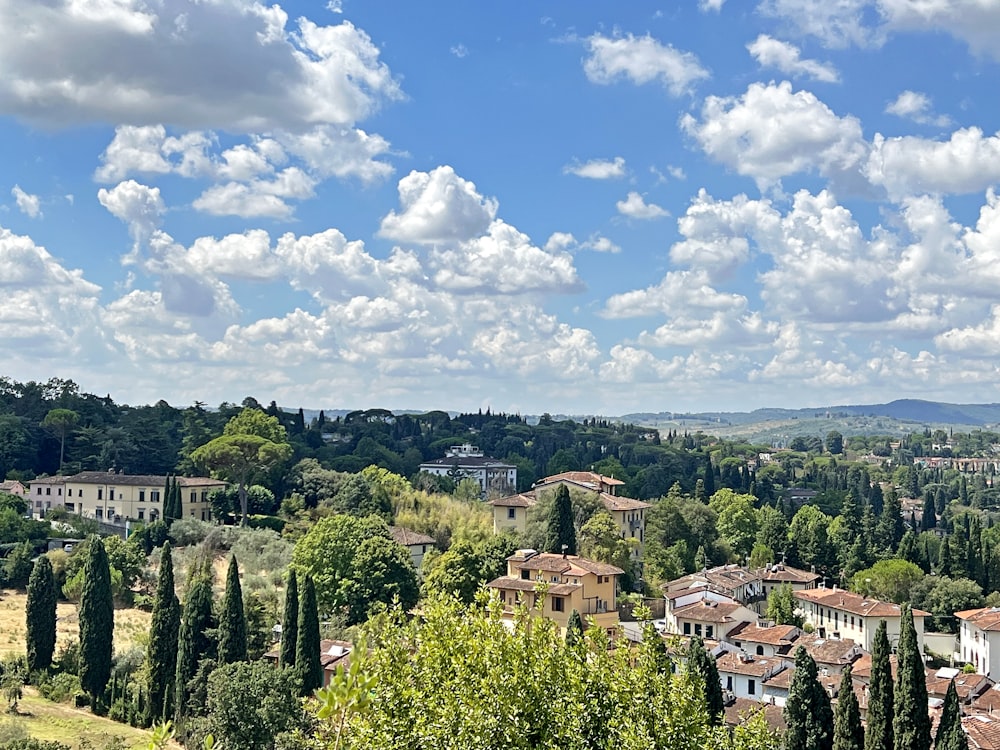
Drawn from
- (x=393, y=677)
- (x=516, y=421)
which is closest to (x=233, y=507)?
(x=393, y=677)

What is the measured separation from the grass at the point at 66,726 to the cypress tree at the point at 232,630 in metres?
3.94

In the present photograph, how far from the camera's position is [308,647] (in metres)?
38.5

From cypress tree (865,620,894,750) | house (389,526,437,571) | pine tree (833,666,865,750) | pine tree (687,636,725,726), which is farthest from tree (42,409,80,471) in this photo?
cypress tree (865,620,894,750)

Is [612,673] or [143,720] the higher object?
[612,673]

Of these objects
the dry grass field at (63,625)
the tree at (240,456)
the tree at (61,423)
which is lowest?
the dry grass field at (63,625)

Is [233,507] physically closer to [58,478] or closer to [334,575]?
[58,478]

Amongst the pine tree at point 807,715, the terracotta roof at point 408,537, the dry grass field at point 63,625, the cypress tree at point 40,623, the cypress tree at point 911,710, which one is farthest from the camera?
the terracotta roof at point 408,537

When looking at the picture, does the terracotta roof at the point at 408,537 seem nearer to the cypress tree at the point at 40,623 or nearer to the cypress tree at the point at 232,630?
the cypress tree at the point at 232,630

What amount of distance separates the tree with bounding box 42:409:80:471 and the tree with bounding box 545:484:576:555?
41.8m

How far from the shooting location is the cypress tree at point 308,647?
126ft

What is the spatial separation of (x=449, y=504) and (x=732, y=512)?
66.7 feet

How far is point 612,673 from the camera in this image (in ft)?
48.3

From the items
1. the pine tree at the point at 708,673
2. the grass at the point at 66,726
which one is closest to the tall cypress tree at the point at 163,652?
the grass at the point at 66,726

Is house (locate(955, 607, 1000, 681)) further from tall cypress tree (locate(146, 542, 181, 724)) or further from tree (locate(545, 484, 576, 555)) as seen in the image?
tall cypress tree (locate(146, 542, 181, 724))
